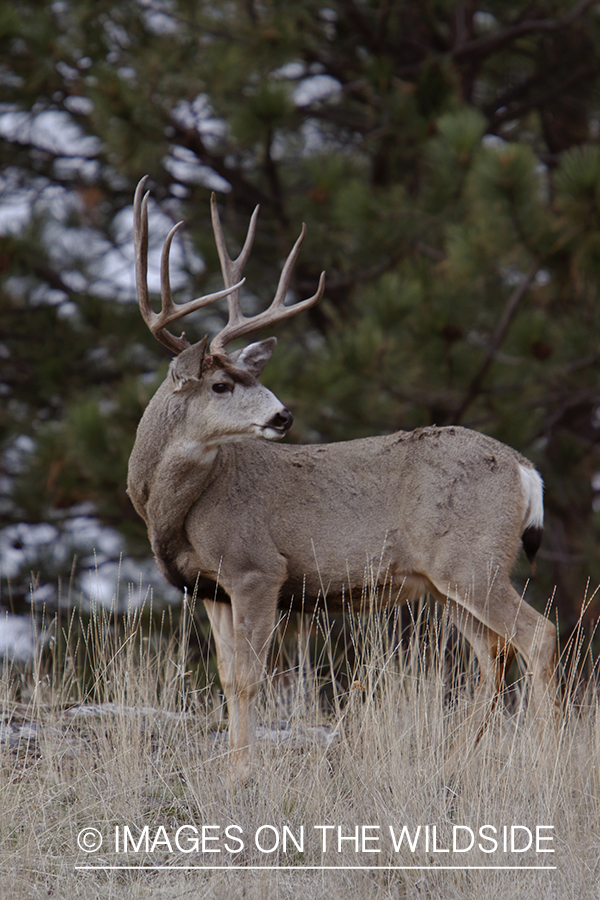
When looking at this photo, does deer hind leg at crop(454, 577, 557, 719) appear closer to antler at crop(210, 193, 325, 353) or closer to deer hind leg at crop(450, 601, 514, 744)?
deer hind leg at crop(450, 601, 514, 744)

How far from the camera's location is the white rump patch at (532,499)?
5.25m

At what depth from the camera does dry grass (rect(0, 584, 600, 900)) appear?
3.66 m

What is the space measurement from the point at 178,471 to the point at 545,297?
5.03m

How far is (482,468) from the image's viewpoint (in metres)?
5.21

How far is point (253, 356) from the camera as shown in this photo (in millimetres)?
5375

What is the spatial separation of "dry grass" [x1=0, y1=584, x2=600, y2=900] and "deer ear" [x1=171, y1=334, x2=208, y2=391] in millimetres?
1315

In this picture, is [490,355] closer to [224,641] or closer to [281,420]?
[281,420]

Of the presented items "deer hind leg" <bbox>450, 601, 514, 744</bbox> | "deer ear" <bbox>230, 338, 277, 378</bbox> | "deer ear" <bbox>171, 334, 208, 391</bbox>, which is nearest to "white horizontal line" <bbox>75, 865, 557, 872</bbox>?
"deer hind leg" <bbox>450, 601, 514, 744</bbox>

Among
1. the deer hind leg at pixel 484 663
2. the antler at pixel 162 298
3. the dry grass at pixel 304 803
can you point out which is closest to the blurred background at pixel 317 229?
the antler at pixel 162 298

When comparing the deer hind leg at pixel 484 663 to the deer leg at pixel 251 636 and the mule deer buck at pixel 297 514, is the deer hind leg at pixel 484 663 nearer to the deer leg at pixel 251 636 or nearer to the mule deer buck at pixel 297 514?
the mule deer buck at pixel 297 514

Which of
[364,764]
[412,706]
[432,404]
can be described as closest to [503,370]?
[432,404]

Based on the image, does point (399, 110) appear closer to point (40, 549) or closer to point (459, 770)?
point (40, 549)

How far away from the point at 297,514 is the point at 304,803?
5.04ft

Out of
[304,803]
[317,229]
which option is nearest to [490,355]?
[317,229]
